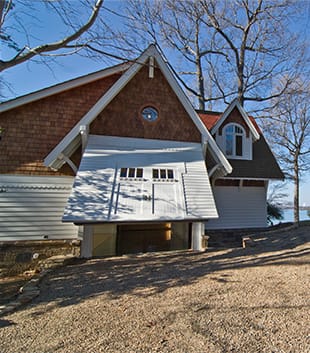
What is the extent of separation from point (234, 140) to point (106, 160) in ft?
22.4

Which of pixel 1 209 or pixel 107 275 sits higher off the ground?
pixel 1 209

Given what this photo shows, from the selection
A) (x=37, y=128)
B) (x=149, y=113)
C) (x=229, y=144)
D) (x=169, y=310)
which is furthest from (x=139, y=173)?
(x=229, y=144)

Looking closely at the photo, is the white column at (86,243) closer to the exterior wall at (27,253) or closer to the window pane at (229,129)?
the exterior wall at (27,253)

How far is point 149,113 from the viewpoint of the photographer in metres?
8.60

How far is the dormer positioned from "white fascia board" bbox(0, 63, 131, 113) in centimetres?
537

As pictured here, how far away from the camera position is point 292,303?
3521mm

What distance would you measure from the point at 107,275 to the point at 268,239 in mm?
6660

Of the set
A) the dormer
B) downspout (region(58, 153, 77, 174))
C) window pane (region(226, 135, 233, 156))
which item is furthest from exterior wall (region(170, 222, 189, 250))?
downspout (region(58, 153, 77, 174))

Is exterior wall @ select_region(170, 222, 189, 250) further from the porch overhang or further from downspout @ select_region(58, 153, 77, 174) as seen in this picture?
downspout @ select_region(58, 153, 77, 174)

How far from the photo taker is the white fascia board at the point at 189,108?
28.0ft

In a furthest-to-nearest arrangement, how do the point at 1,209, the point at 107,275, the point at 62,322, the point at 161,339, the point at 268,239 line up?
the point at 268,239, the point at 1,209, the point at 107,275, the point at 62,322, the point at 161,339

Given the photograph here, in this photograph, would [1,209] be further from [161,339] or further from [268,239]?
[268,239]

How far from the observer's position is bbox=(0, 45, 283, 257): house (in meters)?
7.01

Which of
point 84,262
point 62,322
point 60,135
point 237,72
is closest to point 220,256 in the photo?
point 84,262
